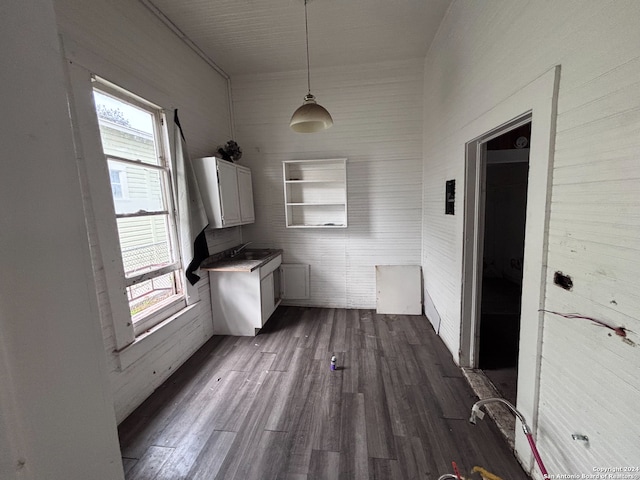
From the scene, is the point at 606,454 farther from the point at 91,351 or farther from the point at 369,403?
the point at 91,351

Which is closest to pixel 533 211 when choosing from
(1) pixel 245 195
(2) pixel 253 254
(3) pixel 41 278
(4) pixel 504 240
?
(3) pixel 41 278

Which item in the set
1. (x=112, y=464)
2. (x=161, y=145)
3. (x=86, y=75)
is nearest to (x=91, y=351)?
(x=112, y=464)

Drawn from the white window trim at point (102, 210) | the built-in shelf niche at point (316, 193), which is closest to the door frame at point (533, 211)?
the built-in shelf niche at point (316, 193)

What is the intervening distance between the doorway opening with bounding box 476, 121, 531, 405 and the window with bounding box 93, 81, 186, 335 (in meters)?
3.31

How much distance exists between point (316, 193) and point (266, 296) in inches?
65.8

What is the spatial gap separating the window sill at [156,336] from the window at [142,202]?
80 millimetres

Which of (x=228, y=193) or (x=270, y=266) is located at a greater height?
(x=228, y=193)

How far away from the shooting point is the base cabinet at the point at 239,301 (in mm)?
3244

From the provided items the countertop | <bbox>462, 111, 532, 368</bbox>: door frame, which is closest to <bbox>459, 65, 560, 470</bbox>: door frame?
<bbox>462, 111, 532, 368</bbox>: door frame

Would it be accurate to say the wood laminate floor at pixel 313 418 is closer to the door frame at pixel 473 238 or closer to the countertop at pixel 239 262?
Result: the door frame at pixel 473 238

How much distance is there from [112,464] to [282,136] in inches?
154

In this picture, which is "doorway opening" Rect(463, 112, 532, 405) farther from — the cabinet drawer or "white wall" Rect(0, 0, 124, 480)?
the cabinet drawer

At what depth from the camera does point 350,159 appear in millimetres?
3840

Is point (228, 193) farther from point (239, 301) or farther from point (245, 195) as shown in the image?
point (239, 301)
